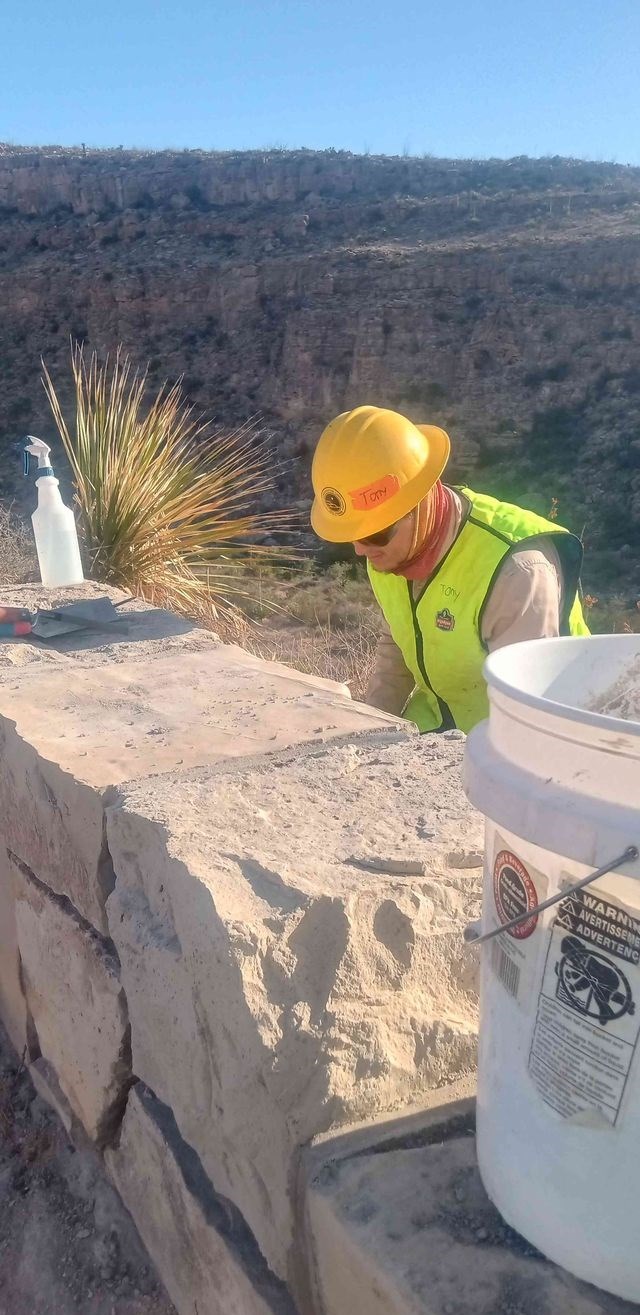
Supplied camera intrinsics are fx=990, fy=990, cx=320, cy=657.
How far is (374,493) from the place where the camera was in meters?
2.47

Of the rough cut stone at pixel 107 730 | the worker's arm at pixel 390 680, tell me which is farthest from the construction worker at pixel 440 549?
the rough cut stone at pixel 107 730

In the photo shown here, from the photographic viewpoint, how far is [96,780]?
5.70 feet

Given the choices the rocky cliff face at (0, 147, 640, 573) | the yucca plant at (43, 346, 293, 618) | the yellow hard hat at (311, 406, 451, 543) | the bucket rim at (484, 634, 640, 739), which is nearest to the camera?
the bucket rim at (484, 634, 640, 739)

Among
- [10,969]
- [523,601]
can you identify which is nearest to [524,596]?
[523,601]

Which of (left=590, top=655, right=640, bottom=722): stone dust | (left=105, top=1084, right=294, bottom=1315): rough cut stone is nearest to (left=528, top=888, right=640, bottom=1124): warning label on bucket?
(left=590, top=655, right=640, bottom=722): stone dust

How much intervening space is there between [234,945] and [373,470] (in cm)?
147

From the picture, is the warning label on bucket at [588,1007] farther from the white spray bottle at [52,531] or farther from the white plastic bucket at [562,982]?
the white spray bottle at [52,531]

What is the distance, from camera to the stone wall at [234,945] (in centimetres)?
128

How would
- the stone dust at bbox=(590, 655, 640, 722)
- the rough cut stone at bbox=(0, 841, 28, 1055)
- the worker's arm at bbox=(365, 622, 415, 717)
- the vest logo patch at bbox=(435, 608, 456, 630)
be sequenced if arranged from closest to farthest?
the stone dust at bbox=(590, 655, 640, 722) < the rough cut stone at bbox=(0, 841, 28, 1055) < the vest logo patch at bbox=(435, 608, 456, 630) < the worker's arm at bbox=(365, 622, 415, 717)

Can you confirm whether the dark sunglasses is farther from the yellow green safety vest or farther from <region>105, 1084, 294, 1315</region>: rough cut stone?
<region>105, 1084, 294, 1315</region>: rough cut stone

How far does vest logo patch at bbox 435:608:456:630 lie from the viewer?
262 cm

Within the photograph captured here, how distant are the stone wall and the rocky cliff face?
1425cm

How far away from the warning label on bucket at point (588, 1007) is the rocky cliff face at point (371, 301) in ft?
49.4

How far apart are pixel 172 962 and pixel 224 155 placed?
128ft
